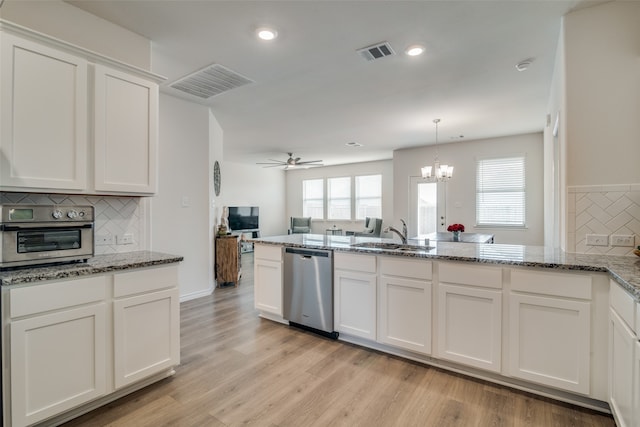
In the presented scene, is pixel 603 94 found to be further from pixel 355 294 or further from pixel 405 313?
pixel 355 294

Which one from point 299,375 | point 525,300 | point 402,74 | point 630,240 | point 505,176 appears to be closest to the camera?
point 525,300

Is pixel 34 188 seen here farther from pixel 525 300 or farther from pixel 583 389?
pixel 583 389

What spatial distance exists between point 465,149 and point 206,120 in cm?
537

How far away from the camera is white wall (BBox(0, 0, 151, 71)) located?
6.63 feet

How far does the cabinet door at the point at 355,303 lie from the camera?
8.89 ft

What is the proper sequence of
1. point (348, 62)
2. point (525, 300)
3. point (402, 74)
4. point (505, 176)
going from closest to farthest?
point (525, 300) < point (348, 62) < point (402, 74) < point (505, 176)

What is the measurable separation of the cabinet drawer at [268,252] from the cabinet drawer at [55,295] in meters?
1.70

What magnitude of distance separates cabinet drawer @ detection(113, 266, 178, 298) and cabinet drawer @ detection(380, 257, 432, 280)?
5.49ft

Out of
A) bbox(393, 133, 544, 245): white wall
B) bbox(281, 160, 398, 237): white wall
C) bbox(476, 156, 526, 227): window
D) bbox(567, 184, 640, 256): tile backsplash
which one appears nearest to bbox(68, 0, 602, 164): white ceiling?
bbox(393, 133, 544, 245): white wall

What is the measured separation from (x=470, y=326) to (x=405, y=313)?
0.49m

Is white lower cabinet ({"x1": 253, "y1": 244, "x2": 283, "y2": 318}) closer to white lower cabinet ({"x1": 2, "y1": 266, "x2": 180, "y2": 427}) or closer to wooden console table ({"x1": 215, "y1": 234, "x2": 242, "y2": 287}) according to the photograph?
white lower cabinet ({"x1": 2, "y1": 266, "x2": 180, "y2": 427})

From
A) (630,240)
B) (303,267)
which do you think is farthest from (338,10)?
(630,240)

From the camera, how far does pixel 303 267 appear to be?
3.14 m

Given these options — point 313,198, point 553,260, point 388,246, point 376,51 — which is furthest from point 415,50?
point 313,198
